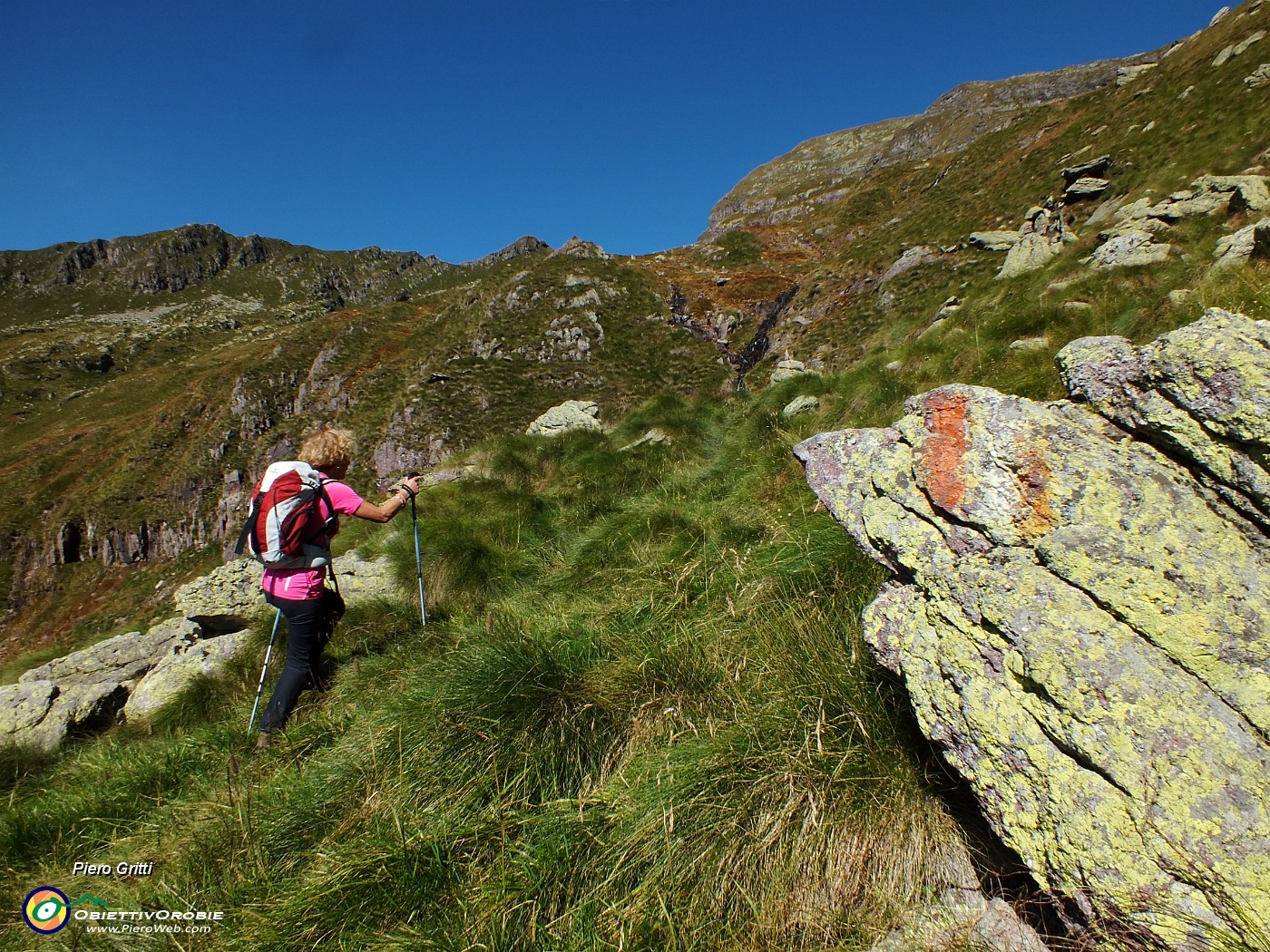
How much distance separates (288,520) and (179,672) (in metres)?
3.43

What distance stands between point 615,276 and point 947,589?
45.4 meters

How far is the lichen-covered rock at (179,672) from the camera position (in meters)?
5.52

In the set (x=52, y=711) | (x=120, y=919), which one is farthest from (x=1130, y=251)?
(x=52, y=711)

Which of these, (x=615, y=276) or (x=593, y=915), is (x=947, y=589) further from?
(x=615, y=276)

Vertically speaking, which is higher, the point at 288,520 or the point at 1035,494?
the point at 288,520

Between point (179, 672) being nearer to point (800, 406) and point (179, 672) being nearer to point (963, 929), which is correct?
point (963, 929)

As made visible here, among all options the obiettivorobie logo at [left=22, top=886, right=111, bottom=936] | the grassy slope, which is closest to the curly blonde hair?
the grassy slope

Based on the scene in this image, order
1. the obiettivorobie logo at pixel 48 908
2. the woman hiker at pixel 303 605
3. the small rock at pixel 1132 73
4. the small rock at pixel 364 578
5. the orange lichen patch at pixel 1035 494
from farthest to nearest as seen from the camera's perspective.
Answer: the small rock at pixel 1132 73 < the small rock at pixel 364 578 < the woman hiker at pixel 303 605 < the obiettivorobie logo at pixel 48 908 < the orange lichen patch at pixel 1035 494

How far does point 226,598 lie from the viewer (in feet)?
24.9

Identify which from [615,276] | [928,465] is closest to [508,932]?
[928,465]

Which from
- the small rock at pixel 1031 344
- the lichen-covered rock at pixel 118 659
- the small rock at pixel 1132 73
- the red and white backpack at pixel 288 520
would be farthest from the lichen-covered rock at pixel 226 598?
the small rock at pixel 1132 73

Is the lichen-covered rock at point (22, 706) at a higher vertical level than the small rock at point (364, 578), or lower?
lower

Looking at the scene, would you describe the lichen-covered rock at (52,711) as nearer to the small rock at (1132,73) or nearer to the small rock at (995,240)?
the small rock at (995,240)

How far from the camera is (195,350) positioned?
450ft
